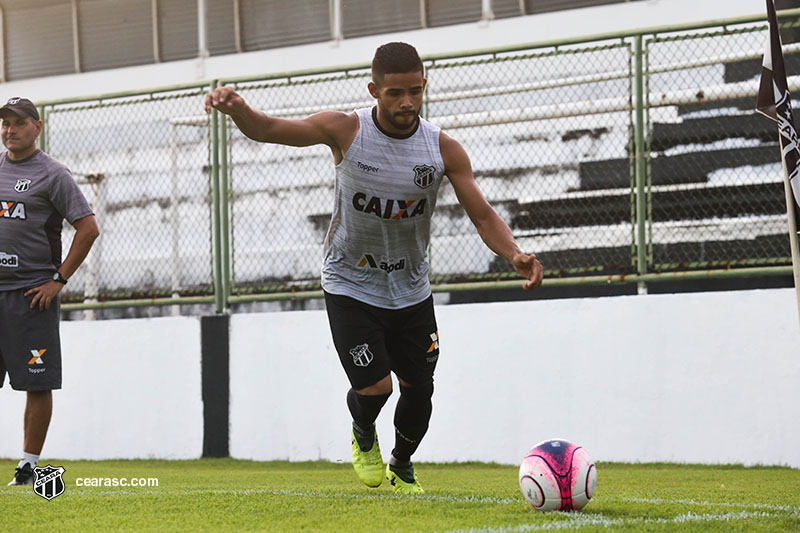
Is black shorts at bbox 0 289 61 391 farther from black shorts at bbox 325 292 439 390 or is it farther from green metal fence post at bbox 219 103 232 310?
green metal fence post at bbox 219 103 232 310

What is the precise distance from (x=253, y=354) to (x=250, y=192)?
61.4 inches

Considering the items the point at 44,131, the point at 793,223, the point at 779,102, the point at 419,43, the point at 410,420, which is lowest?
the point at 410,420

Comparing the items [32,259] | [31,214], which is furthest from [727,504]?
[31,214]

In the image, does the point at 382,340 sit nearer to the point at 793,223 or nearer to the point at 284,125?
the point at 284,125

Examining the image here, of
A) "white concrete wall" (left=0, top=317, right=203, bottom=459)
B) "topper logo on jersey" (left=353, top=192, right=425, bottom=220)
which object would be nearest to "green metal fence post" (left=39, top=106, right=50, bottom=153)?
"white concrete wall" (left=0, top=317, right=203, bottom=459)

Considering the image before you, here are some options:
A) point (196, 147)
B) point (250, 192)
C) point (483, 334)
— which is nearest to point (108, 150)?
point (196, 147)

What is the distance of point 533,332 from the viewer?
869 cm

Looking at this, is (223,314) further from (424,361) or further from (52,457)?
(424,361)

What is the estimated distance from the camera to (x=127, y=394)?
9969 mm

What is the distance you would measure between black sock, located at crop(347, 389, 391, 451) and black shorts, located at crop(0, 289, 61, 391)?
7.11ft

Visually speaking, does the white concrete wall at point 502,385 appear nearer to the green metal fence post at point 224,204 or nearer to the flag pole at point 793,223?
the green metal fence post at point 224,204

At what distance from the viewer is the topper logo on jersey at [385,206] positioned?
17.5 ft

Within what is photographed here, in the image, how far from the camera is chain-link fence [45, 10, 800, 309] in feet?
29.1

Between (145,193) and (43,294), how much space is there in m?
4.24
